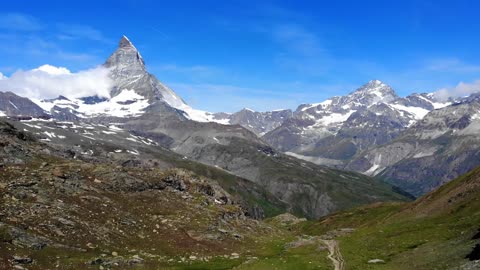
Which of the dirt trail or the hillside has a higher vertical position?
the hillside

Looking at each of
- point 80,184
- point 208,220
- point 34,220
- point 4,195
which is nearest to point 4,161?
point 80,184

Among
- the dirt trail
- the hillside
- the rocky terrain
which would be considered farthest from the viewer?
the dirt trail

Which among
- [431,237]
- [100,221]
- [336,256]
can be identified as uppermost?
[431,237]

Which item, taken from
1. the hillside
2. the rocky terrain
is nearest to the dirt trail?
the hillside

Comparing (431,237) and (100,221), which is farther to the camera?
(431,237)

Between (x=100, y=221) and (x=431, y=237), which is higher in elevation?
(x=431, y=237)

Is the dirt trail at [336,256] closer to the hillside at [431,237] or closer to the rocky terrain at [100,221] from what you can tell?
the hillside at [431,237]

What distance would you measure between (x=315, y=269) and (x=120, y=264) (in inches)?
916

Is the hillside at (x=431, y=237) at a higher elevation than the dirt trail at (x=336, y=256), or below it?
higher

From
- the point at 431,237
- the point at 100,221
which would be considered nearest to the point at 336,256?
the point at 431,237

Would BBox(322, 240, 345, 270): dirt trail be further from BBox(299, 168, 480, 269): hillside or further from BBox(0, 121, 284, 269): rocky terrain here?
BBox(0, 121, 284, 269): rocky terrain

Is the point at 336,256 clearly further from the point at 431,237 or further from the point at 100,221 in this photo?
the point at 100,221

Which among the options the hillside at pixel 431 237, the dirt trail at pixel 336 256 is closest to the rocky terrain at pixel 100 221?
the dirt trail at pixel 336 256

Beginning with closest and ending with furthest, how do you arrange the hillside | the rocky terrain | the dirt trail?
the rocky terrain < the hillside < the dirt trail
